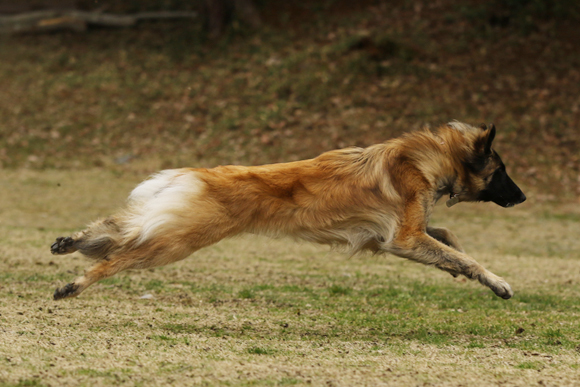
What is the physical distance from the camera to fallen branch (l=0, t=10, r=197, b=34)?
20750 millimetres

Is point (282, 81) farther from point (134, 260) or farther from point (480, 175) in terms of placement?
point (134, 260)

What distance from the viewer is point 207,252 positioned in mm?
8844

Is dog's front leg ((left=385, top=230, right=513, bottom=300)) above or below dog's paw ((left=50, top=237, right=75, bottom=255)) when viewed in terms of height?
above

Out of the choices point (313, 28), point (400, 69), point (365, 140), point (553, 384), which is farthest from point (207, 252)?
point (313, 28)

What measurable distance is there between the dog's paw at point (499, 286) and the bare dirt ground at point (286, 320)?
309mm

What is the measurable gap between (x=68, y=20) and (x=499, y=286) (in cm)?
1860

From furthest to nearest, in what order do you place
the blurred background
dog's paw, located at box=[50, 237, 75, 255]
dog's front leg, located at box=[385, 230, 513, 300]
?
1. the blurred background
2. dog's paw, located at box=[50, 237, 75, 255]
3. dog's front leg, located at box=[385, 230, 513, 300]

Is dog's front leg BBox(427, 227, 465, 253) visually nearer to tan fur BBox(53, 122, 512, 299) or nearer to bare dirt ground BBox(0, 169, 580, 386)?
tan fur BBox(53, 122, 512, 299)

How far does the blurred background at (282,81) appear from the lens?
48.7 feet

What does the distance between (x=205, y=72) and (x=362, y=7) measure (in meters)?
4.88

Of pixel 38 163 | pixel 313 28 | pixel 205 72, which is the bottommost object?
pixel 38 163

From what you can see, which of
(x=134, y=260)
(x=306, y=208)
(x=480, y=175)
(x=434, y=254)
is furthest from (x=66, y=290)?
(x=480, y=175)

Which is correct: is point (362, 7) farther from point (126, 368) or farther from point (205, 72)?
point (126, 368)

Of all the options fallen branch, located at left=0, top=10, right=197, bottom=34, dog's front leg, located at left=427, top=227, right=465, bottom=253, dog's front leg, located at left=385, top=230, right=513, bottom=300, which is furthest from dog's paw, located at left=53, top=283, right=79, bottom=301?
fallen branch, located at left=0, top=10, right=197, bottom=34
